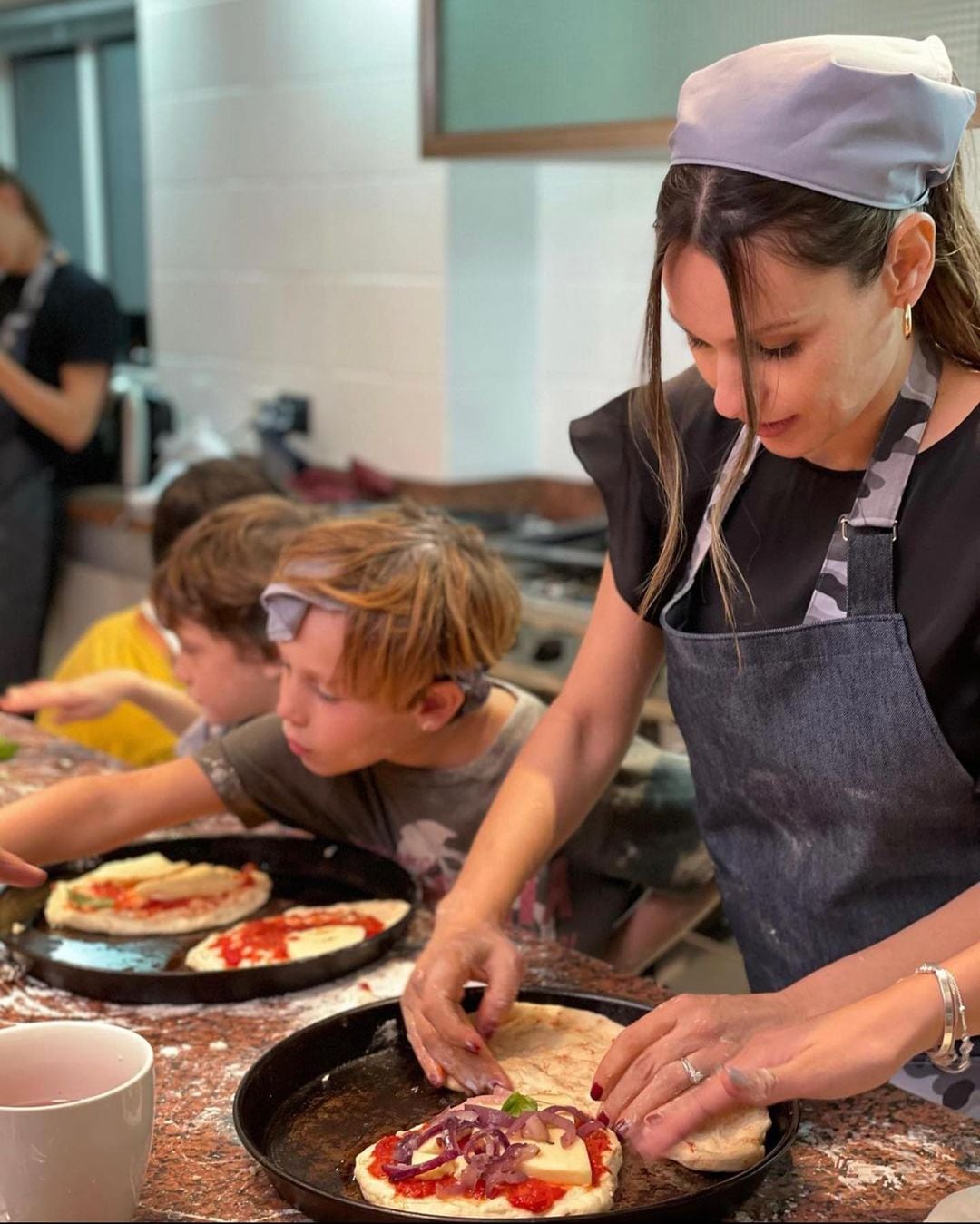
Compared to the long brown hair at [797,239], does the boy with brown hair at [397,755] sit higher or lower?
lower

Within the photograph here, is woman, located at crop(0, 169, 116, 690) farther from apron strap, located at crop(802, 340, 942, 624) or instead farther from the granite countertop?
apron strap, located at crop(802, 340, 942, 624)

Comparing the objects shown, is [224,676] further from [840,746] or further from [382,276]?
[382,276]

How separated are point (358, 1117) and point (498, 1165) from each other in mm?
167

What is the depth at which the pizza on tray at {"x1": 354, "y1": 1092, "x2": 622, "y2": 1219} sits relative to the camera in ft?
3.11

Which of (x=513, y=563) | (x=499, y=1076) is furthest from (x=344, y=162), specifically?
(x=499, y=1076)

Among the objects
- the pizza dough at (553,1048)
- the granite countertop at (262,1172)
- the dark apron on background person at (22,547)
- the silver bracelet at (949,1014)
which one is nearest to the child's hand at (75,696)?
the granite countertop at (262,1172)

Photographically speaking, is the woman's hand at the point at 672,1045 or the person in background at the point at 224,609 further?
the person in background at the point at 224,609

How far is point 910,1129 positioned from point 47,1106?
603 mm

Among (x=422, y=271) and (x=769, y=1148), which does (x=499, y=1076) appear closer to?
(x=769, y=1148)

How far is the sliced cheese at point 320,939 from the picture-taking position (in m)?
1.34

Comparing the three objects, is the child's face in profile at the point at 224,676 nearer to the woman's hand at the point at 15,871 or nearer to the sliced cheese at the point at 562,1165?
the woman's hand at the point at 15,871

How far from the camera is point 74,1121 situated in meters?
0.85

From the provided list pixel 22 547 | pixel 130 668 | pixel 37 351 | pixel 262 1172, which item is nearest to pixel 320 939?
pixel 262 1172

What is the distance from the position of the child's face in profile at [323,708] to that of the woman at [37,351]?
2.28 meters
